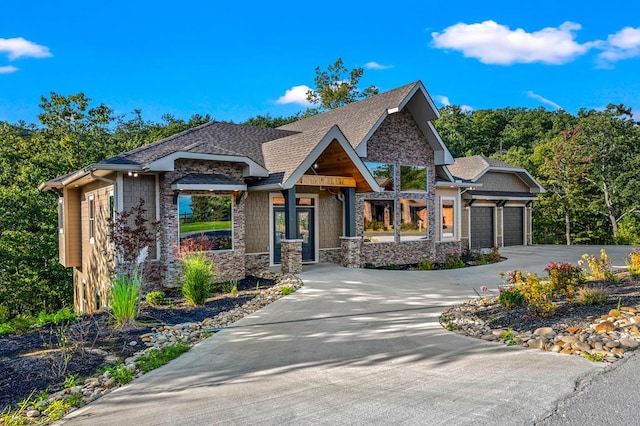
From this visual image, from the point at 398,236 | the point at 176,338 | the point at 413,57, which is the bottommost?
the point at 176,338

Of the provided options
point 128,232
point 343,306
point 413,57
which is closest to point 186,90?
point 413,57

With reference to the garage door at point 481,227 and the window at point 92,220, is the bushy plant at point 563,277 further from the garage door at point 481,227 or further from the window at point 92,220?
the window at point 92,220

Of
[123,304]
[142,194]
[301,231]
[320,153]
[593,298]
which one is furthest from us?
[301,231]

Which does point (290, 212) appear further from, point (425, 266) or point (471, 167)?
point (471, 167)

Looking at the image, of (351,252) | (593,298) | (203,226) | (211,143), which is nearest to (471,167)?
(351,252)

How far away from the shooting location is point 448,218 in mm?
19031

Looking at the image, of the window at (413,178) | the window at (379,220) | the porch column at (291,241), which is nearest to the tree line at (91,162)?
the window at (413,178)

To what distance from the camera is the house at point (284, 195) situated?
40.2ft

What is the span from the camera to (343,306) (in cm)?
918

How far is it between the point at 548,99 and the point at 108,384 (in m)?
56.3

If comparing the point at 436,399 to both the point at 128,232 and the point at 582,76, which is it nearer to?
the point at 128,232

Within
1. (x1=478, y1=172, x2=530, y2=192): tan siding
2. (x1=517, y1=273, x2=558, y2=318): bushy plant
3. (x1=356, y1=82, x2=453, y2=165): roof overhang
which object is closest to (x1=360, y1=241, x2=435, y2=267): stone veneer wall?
(x1=356, y1=82, x2=453, y2=165): roof overhang

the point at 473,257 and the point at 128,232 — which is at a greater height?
the point at 128,232

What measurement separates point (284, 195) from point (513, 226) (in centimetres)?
1598
